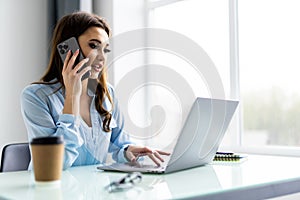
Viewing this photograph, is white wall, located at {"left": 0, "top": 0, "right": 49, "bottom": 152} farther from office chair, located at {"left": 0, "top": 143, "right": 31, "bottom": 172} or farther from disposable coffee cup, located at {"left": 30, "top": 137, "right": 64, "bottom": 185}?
disposable coffee cup, located at {"left": 30, "top": 137, "right": 64, "bottom": 185}

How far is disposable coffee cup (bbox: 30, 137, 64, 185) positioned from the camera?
37.7 inches

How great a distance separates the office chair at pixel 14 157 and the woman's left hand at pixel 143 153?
48 cm

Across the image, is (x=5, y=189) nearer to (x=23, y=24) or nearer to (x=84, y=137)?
(x=84, y=137)

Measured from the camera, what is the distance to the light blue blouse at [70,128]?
1418mm

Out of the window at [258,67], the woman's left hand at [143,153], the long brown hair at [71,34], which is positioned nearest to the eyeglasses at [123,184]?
the woman's left hand at [143,153]

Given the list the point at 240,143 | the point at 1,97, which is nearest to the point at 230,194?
the point at 240,143

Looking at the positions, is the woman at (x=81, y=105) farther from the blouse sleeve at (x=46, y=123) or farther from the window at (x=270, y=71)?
the window at (x=270, y=71)

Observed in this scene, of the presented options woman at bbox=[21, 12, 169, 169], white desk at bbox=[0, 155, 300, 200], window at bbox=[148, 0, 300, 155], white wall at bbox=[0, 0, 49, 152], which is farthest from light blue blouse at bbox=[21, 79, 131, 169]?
white wall at bbox=[0, 0, 49, 152]

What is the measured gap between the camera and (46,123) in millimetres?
1469

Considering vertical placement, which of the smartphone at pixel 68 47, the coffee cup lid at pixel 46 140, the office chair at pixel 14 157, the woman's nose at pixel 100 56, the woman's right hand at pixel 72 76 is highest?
the smartphone at pixel 68 47

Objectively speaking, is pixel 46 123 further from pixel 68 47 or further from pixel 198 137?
pixel 198 137

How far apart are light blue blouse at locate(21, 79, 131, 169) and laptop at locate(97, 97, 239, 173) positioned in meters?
0.18

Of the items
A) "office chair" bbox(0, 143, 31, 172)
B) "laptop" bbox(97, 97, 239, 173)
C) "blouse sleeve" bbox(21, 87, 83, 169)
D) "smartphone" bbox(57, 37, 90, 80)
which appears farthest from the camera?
"office chair" bbox(0, 143, 31, 172)

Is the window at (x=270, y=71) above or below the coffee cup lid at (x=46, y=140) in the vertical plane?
above
